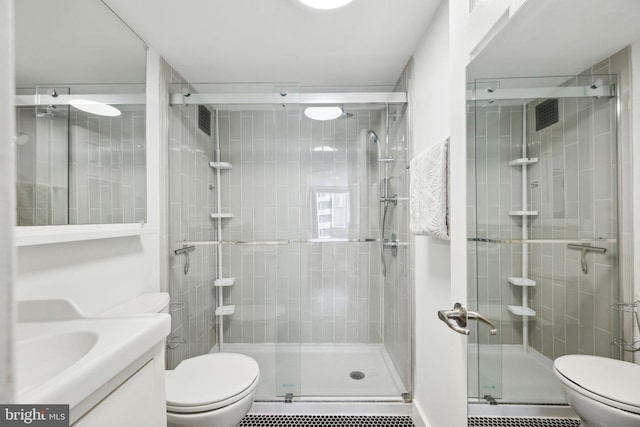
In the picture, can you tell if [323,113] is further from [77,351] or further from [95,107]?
[77,351]

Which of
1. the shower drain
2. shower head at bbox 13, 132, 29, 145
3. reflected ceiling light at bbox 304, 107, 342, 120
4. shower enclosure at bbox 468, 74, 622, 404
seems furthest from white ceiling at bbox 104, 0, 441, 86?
the shower drain

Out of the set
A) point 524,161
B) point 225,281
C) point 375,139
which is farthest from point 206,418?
point 375,139

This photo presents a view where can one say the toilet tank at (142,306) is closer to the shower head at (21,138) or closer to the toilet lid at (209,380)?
the toilet lid at (209,380)

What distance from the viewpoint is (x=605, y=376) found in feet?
1.34

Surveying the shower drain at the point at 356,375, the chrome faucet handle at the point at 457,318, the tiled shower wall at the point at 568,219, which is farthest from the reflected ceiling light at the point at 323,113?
the shower drain at the point at 356,375

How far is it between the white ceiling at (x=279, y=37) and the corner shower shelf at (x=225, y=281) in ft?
5.24

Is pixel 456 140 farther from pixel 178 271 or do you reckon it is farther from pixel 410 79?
pixel 178 271

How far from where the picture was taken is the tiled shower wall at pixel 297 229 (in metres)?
1.87

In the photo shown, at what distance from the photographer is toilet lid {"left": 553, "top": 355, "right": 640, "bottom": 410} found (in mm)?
378

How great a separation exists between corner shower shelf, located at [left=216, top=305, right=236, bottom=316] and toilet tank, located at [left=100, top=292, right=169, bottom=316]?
Answer: 62 centimetres

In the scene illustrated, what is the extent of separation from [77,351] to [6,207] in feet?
2.42

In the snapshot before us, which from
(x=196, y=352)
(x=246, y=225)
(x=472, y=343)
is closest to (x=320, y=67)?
(x=246, y=225)

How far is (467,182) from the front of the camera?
0.76 meters

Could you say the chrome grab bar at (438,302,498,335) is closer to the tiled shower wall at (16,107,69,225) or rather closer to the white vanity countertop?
the white vanity countertop
